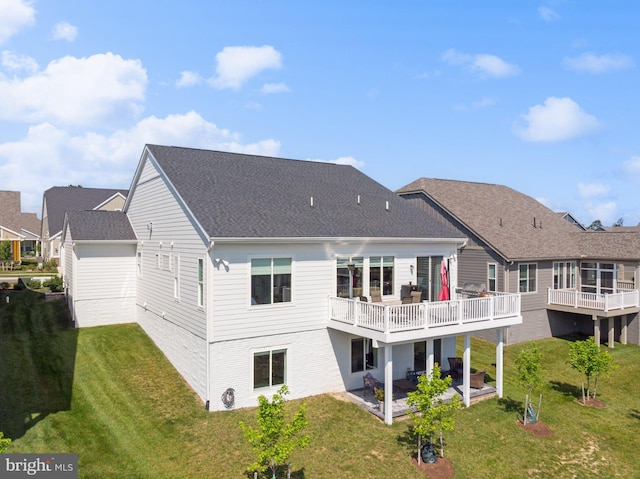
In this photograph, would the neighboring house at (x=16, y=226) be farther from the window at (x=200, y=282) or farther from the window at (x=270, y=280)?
the window at (x=270, y=280)

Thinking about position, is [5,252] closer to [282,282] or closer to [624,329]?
[282,282]

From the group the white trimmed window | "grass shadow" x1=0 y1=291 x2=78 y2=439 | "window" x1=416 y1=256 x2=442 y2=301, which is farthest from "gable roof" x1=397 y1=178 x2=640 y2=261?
"grass shadow" x1=0 y1=291 x2=78 y2=439

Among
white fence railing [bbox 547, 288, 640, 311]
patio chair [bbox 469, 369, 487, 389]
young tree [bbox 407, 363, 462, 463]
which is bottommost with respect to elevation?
patio chair [bbox 469, 369, 487, 389]

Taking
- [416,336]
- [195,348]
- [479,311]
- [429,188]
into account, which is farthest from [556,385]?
[195,348]

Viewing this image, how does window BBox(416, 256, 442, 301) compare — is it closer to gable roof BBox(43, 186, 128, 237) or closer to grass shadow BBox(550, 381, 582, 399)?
grass shadow BBox(550, 381, 582, 399)

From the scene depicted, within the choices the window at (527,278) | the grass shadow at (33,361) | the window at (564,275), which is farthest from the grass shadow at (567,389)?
the grass shadow at (33,361)


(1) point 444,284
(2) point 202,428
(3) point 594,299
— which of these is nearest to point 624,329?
(3) point 594,299
